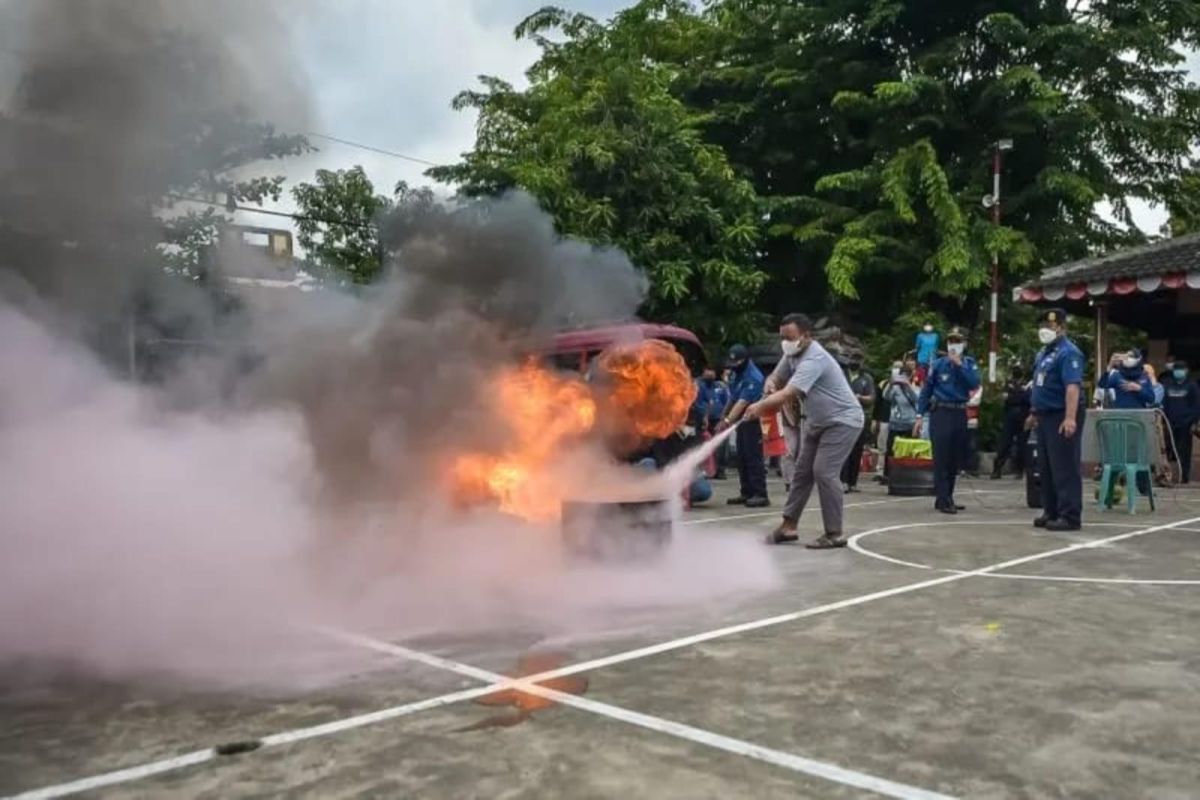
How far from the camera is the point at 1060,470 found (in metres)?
9.43

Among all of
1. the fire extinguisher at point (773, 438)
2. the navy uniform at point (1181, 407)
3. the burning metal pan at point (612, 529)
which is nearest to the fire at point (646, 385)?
the burning metal pan at point (612, 529)

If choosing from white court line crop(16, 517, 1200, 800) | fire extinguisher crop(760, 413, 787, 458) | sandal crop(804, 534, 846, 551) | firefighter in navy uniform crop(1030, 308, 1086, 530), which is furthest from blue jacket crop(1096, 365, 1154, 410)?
sandal crop(804, 534, 846, 551)

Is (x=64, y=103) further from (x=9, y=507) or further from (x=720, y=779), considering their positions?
(x=720, y=779)

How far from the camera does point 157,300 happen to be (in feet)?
19.1

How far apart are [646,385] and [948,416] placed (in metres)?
4.70

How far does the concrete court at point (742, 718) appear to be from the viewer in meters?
3.36

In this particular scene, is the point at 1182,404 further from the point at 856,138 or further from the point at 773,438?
the point at 856,138

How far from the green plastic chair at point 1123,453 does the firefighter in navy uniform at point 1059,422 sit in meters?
1.71

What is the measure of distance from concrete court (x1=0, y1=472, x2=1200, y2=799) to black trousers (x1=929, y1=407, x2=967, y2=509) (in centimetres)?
458

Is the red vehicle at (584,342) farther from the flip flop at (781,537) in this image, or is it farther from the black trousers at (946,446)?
the black trousers at (946,446)

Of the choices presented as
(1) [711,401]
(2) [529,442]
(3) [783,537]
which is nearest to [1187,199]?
(1) [711,401]

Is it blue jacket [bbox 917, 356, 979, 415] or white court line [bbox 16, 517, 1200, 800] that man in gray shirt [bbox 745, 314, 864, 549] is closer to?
white court line [bbox 16, 517, 1200, 800]

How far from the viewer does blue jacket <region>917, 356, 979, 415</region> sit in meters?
11.1

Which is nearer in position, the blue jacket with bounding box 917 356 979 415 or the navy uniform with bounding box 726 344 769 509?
the blue jacket with bounding box 917 356 979 415
